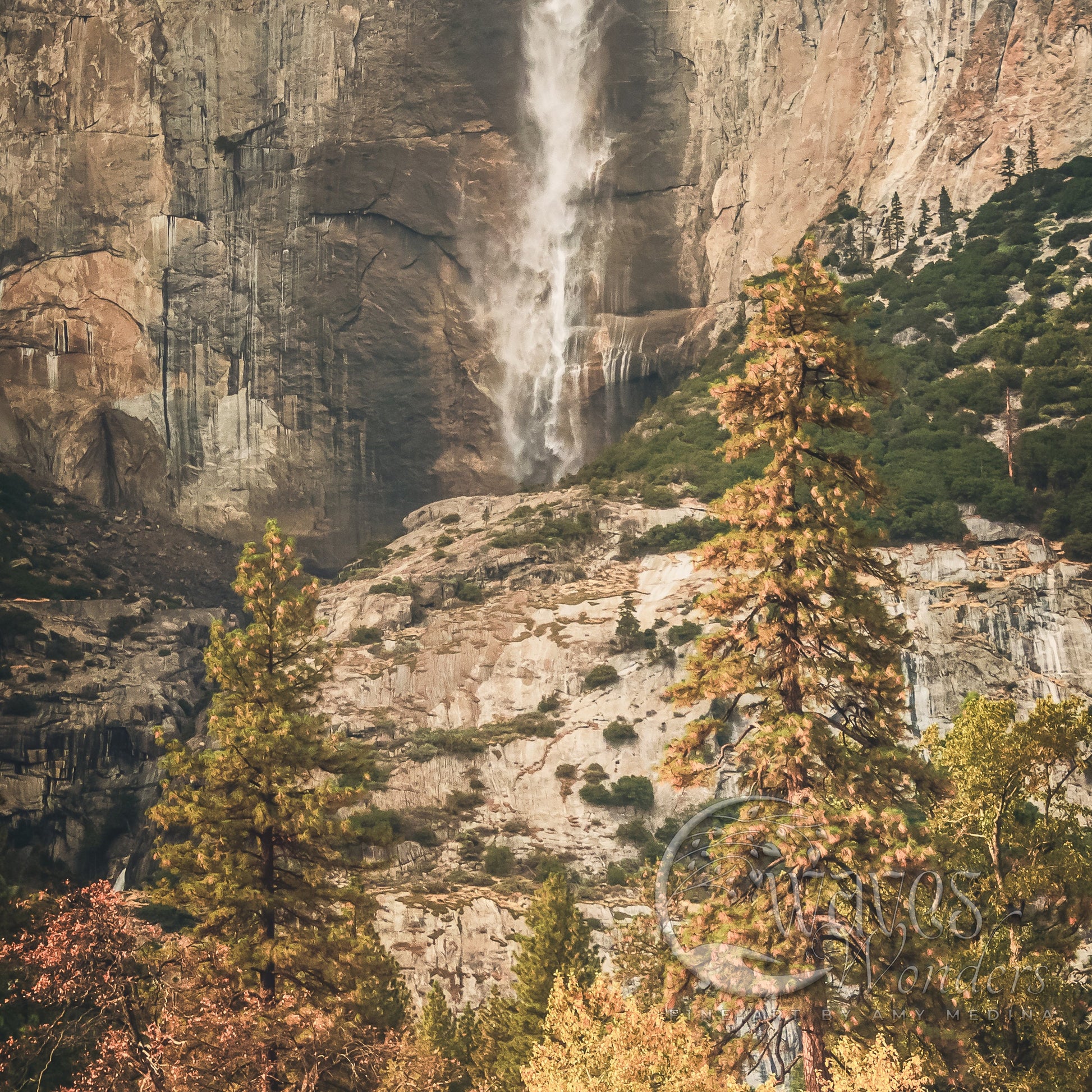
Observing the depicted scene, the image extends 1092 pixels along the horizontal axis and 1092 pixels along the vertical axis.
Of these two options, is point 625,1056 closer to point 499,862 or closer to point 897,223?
point 499,862

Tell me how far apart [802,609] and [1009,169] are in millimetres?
83614

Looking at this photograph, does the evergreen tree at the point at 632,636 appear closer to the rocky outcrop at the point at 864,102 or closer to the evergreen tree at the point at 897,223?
the evergreen tree at the point at 897,223

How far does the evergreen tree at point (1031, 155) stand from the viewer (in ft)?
311

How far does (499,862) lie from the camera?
62.3m

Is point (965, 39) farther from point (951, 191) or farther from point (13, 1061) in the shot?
point (13, 1061)

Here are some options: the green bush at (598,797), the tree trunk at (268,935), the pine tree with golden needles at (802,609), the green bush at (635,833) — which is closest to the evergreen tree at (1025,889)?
the pine tree with golden needles at (802,609)

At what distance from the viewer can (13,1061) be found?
85.7 ft

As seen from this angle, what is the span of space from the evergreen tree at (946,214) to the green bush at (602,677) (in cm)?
4443

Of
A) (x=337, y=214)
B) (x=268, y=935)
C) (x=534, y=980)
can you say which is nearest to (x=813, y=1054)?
(x=268, y=935)

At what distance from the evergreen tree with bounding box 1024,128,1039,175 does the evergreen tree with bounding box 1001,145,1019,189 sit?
2.63 ft

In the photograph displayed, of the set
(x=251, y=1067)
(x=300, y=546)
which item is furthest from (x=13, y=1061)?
(x=300, y=546)

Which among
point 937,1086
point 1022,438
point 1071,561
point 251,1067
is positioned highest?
point 1022,438

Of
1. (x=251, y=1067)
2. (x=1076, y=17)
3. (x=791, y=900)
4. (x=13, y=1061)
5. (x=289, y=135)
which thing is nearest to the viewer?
(x=791, y=900)

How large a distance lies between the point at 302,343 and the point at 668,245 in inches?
1233
